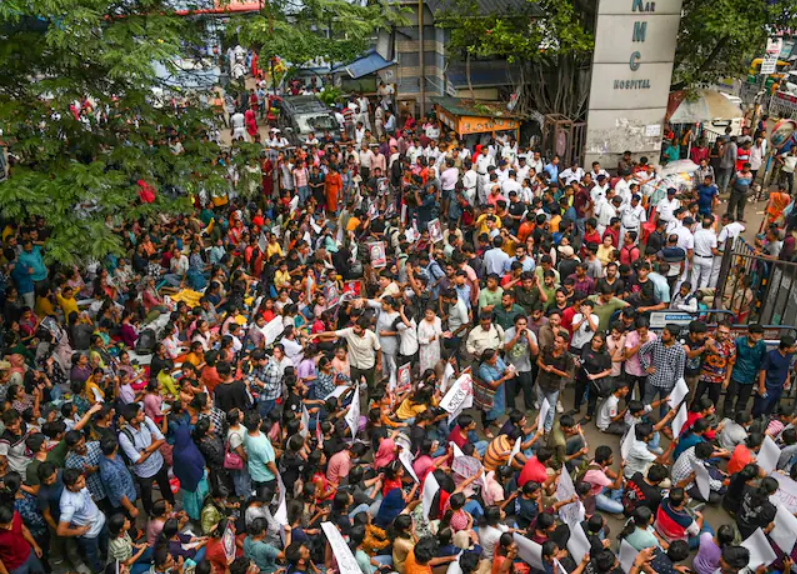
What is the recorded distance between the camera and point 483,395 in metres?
8.45

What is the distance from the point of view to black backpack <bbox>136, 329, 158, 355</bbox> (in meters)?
9.62

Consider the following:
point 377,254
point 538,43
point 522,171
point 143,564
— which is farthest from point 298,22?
point 538,43

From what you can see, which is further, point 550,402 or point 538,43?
point 538,43

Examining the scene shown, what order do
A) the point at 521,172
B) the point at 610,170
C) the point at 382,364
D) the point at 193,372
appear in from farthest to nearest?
the point at 610,170 < the point at 521,172 < the point at 382,364 < the point at 193,372

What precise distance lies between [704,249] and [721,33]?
23.6 ft

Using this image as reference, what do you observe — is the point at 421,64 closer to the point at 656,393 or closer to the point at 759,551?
the point at 656,393

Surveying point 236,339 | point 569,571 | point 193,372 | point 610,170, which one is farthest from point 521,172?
point 569,571

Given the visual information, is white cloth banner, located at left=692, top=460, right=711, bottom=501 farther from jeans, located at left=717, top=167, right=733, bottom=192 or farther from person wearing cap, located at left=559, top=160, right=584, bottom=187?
jeans, located at left=717, top=167, right=733, bottom=192

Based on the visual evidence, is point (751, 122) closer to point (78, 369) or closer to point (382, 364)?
point (382, 364)

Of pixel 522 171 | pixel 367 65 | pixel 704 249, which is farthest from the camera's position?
pixel 367 65

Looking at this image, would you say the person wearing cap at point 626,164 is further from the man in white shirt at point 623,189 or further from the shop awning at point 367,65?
the shop awning at point 367,65

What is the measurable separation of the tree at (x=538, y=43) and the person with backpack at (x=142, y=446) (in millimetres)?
13044

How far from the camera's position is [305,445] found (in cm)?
717

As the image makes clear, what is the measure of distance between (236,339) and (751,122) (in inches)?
631
